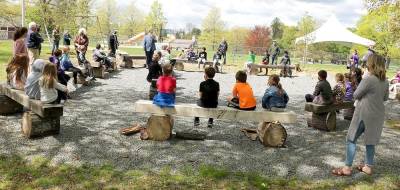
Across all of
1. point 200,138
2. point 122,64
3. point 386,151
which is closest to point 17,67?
point 200,138

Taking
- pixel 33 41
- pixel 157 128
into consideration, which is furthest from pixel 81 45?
pixel 157 128

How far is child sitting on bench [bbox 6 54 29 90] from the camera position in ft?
26.9

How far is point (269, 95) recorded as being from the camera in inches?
290

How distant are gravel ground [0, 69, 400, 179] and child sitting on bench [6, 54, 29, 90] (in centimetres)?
70

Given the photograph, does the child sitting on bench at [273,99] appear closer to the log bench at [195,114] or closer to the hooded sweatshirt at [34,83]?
the log bench at [195,114]

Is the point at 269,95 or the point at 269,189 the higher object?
the point at 269,95

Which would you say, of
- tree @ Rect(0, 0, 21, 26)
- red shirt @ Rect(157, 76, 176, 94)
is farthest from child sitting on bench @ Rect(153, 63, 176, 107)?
tree @ Rect(0, 0, 21, 26)

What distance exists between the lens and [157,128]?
7.14 metres

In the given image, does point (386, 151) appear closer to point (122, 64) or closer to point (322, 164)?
point (322, 164)

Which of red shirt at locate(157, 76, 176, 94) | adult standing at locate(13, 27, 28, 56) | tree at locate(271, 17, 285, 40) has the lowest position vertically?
red shirt at locate(157, 76, 176, 94)

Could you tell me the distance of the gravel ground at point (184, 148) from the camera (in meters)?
6.14

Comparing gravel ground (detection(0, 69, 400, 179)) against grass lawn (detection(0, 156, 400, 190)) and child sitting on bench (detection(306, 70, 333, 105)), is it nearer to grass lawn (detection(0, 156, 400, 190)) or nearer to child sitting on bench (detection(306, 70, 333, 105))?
grass lawn (detection(0, 156, 400, 190))

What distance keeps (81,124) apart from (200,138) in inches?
96.7

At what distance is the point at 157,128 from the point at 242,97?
1.62m
